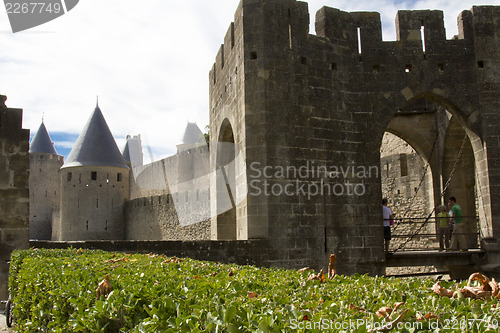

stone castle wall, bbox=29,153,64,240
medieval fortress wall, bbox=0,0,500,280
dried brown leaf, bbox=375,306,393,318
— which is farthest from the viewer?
stone castle wall, bbox=29,153,64,240

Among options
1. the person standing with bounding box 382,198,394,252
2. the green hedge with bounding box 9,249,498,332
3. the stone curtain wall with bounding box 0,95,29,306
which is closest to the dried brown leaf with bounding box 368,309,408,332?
the green hedge with bounding box 9,249,498,332

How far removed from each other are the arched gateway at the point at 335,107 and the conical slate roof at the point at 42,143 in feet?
111

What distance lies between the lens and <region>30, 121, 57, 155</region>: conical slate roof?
40.3 meters

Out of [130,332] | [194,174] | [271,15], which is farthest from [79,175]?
[130,332]

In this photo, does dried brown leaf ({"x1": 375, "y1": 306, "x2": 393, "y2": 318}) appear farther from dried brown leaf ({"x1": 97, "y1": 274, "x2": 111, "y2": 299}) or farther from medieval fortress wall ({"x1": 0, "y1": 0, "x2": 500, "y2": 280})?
medieval fortress wall ({"x1": 0, "y1": 0, "x2": 500, "y2": 280})

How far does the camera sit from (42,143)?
134 feet

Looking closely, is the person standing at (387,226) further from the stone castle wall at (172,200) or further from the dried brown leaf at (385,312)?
the stone castle wall at (172,200)

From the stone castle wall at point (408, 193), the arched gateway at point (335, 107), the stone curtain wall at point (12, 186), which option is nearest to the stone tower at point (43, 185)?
the stone castle wall at point (408, 193)

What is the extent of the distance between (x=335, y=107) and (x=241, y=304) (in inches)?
295

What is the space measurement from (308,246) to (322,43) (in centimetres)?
385

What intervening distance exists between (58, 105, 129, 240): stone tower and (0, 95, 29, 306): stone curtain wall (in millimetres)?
21300

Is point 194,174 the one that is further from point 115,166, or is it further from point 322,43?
point 322,43

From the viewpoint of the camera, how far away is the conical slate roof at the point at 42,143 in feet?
132

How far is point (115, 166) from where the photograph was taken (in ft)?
102
